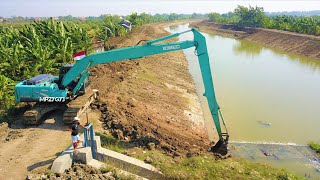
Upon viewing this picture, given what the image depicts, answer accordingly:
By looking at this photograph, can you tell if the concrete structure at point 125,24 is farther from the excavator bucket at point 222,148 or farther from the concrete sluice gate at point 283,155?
the excavator bucket at point 222,148

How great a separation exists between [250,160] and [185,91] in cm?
1010

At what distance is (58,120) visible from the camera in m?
13.1

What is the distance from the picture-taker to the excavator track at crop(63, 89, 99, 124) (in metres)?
12.1

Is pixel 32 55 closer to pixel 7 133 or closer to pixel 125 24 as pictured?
pixel 7 133

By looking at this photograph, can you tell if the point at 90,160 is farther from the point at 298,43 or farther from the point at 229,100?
the point at 298,43

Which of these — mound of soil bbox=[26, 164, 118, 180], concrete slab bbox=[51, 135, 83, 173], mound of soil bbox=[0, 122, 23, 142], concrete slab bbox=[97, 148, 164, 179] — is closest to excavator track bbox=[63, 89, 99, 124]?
mound of soil bbox=[0, 122, 23, 142]

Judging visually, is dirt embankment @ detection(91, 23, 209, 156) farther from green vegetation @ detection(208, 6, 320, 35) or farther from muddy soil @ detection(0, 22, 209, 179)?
green vegetation @ detection(208, 6, 320, 35)

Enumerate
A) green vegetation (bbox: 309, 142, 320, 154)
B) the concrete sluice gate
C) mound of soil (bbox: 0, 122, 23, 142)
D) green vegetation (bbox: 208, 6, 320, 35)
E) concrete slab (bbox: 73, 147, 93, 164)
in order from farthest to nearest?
1. green vegetation (bbox: 208, 6, 320, 35)
2. green vegetation (bbox: 309, 142, 320, 154)
3. the concrete sluice gate
4. mound of soil (bbox: 0, 122, 23, 142)
5. concrete slab (bbox: 73, 147, 93, 164)

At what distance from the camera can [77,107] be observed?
12328 millimetres

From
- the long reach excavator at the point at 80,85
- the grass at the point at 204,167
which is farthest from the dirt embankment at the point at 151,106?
the long reach excavator at the point at 80,85

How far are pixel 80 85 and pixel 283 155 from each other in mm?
9671

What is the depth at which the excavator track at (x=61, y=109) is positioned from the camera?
1218 cm

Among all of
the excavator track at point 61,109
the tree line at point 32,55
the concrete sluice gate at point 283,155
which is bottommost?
the concrete sluice gate at point 283,155

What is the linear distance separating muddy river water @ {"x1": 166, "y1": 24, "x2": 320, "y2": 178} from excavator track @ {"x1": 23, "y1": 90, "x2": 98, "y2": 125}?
279 inches
